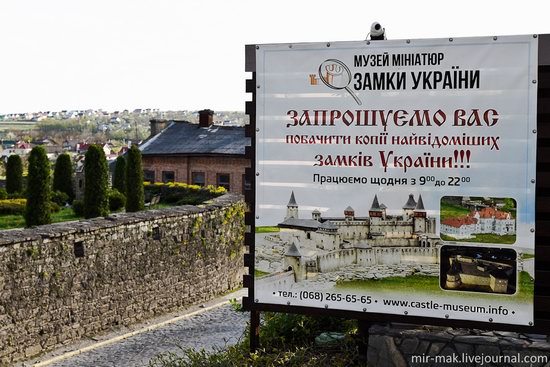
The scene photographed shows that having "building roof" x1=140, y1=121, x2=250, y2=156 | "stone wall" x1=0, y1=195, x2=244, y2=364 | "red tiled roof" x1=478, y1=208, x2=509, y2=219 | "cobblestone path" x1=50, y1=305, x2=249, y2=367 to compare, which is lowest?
"cobblestone path" x1=50, y1=305, x2=249, y2=367

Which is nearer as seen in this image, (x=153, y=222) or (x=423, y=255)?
(x=423, y=255)

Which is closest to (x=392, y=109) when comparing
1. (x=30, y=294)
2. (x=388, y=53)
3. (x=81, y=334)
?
(x=388, y=53)

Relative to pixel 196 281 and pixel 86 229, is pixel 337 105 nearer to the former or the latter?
pixel 86 229

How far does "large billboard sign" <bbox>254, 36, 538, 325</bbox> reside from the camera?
264 inches

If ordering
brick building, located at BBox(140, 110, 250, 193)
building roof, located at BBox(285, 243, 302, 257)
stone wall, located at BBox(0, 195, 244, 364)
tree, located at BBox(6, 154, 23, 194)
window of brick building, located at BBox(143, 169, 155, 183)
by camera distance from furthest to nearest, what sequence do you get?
window of brick building, located at BBox(143, 169, 155, 183) → brick building, located at BBox(140, 110, 250, 193) → tree, located at BBox(6, 154, 23, 194) → stone wall, located at BBox(0, 195, 244, 364) → building roof, located at BBox(285, 243, 302, 257)

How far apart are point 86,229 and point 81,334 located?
1.84 meters

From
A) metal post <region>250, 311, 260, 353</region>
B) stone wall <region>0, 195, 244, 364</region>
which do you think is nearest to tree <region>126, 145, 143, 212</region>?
stone wall <region>0, 195, 244, 364</region>

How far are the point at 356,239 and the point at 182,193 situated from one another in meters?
24.7

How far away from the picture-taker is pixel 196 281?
1706 centimetres

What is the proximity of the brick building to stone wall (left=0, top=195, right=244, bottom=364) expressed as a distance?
18.8 metres

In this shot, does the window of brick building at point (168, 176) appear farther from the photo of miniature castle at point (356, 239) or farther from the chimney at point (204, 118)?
the photo of miniature castle at point (356, 239)

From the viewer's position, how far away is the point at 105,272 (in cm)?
1396

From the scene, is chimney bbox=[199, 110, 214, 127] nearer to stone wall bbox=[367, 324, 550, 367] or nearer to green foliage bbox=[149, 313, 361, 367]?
green foliage bbox=[149, 313, 361, 367]

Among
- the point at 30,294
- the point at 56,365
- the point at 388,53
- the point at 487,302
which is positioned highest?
the point at 388,53
